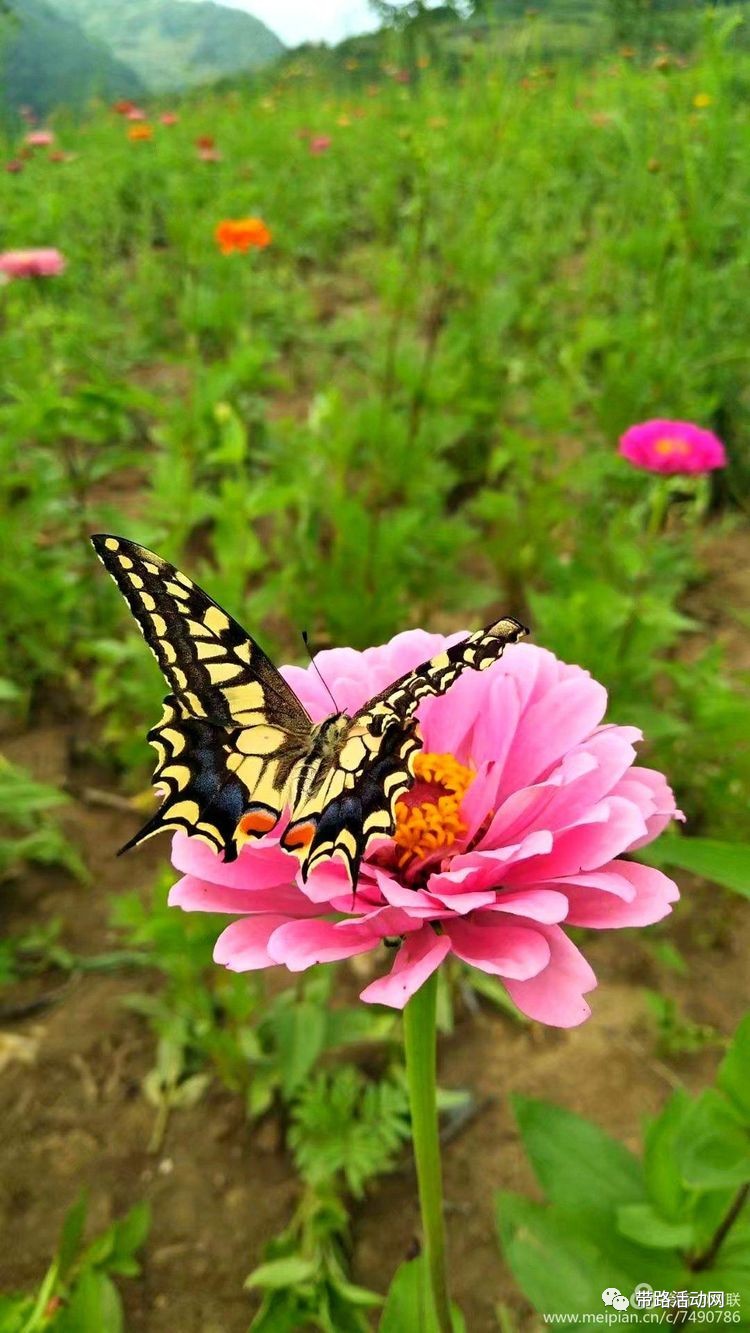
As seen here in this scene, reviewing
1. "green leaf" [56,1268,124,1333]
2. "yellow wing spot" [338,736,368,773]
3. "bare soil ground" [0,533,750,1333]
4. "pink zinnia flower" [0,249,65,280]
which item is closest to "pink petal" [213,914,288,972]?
"yellow wing spot" [338,736,368,773]

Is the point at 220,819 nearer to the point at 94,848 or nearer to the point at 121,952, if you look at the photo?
the point at 121,952

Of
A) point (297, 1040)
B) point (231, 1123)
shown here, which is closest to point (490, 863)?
point (297, 1040)

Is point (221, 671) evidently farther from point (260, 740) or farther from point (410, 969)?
point (410, 969)

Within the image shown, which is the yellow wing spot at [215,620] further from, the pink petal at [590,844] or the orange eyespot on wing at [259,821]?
the pink petal at [590,844]

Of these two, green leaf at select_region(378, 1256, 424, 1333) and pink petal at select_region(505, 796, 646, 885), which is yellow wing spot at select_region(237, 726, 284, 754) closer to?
pink petal at select_region(505, 796, 646, 885)

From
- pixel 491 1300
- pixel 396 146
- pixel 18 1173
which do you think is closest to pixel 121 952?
pixel 18 1173

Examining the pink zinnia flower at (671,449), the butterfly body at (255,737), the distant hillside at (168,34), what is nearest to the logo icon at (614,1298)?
the butterfly body at (255,737)
